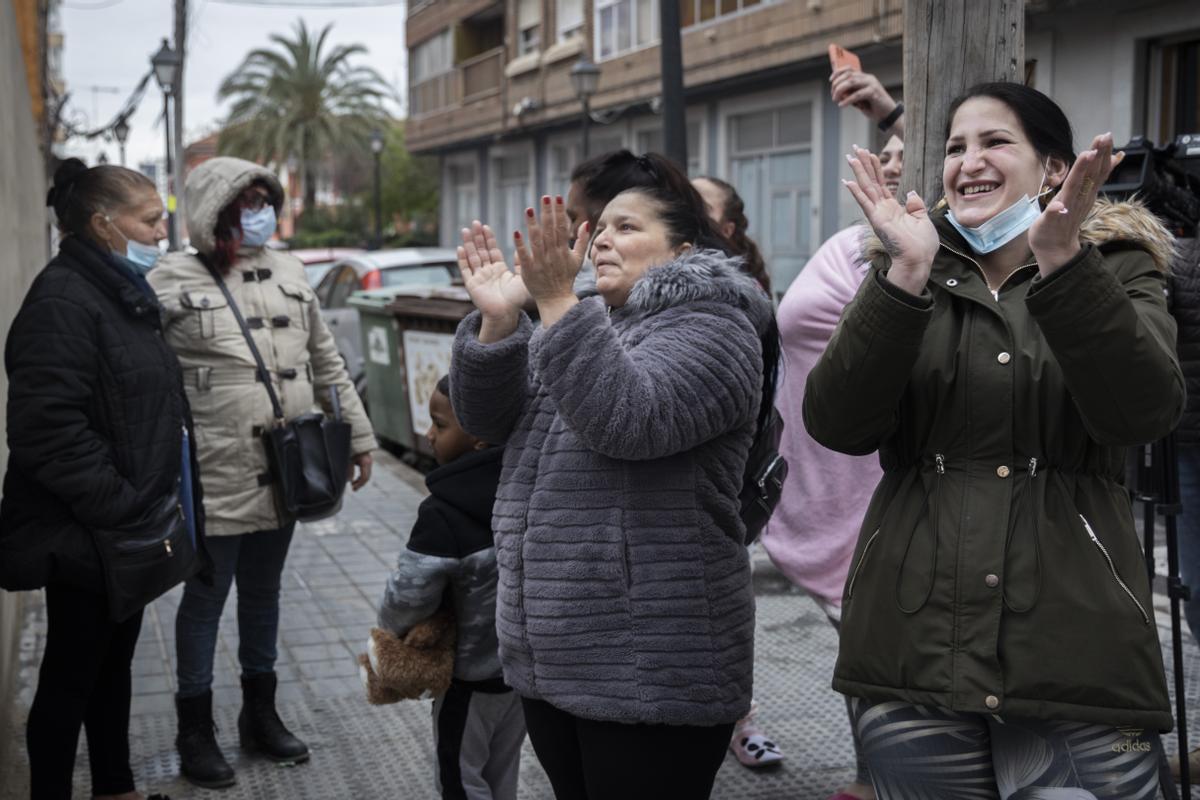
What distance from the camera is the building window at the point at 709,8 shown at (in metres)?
19.7

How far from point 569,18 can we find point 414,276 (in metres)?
16.0

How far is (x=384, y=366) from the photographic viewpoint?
10117 mm

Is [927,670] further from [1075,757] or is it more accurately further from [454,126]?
[454,126]

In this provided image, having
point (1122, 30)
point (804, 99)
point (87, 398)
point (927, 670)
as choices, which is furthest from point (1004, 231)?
point (804, 99)

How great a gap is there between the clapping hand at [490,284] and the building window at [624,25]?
20438mm

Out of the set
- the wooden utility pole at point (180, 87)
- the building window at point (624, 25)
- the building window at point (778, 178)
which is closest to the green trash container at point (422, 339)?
the building window at point (778, 178)

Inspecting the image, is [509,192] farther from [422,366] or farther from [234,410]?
[234,410]

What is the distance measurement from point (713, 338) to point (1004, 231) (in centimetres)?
59

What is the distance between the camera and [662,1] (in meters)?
9.67

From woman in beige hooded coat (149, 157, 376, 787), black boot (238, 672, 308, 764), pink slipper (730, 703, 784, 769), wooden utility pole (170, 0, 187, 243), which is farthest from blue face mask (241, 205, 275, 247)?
wooden utility pole (170, 0, 187, 243)

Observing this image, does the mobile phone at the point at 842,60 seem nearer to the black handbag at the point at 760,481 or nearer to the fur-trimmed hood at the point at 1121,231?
the black handbag at the point at 760,481

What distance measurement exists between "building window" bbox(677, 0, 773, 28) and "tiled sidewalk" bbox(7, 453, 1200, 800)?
14322 millimetres

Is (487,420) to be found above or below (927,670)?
above

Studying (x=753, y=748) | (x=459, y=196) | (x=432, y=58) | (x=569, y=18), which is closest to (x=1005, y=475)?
(x=753, y=748)
